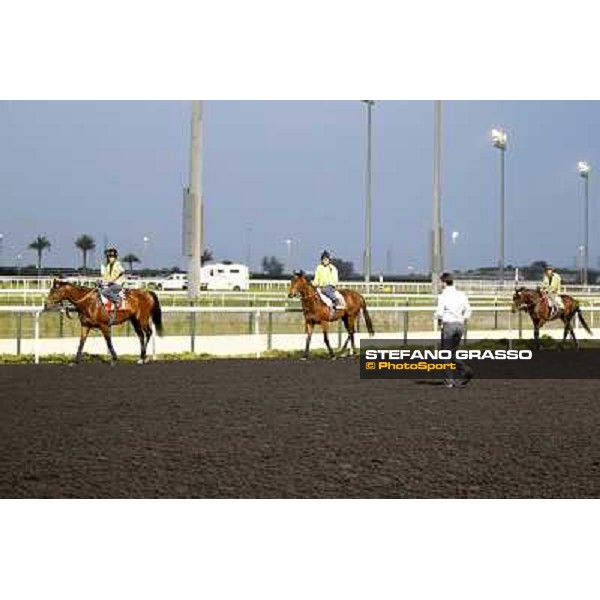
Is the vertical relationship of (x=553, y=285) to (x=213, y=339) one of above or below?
above

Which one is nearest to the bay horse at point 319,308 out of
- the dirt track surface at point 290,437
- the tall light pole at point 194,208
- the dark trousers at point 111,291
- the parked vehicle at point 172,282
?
the tall light pole at point 194,208

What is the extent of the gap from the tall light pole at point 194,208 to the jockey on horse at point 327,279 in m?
1.89

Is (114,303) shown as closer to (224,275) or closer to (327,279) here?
(327,279)

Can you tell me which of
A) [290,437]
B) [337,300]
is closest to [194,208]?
[337,300]

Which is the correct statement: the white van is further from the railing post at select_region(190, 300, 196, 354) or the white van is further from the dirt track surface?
the dirt track surface

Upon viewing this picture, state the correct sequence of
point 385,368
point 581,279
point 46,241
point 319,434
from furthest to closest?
point 581,279, point 385,368, point 46,241, point 319,434

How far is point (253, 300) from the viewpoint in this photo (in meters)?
21.1

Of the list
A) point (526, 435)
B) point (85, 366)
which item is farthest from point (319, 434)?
point (85, 366)

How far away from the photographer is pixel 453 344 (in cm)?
1311

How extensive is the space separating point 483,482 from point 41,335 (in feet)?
43.2

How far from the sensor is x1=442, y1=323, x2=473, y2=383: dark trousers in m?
12.7

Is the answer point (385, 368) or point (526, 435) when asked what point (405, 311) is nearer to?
point (385, 368)

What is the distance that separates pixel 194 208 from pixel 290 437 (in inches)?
279

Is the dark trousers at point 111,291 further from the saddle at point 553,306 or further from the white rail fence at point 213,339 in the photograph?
Answer: the saddle at point 553,306
